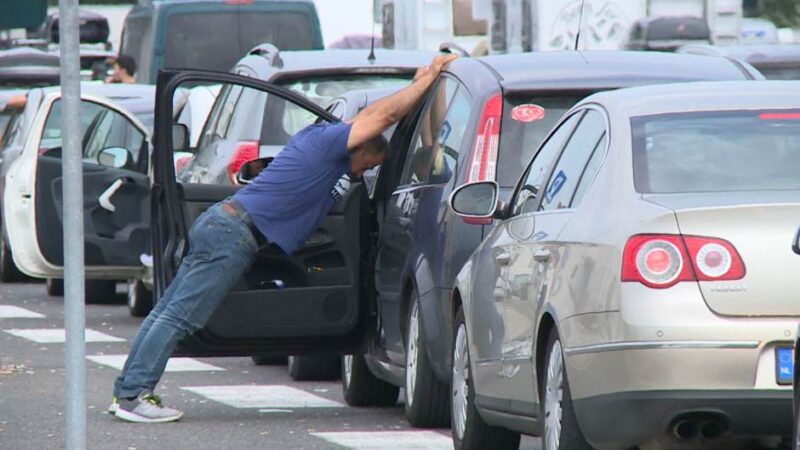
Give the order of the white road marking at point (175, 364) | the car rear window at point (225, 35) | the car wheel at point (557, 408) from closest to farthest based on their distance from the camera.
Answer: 1. the car wheel at point (557, 408)
2. the white road marking at point (175, 364)
3. the car rear window at point (225, 35)

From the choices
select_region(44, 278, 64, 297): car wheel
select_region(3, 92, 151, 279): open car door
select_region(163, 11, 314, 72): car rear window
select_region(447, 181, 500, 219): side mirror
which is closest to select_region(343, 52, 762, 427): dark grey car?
select_region(447, 181, 500, 219): side mirror

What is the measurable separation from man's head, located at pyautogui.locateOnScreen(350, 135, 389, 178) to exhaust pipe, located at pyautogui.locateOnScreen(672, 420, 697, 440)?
150 inches

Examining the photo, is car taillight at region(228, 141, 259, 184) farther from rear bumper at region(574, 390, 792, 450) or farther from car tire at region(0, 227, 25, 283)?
car tire at region(0, 227, 25, 283)

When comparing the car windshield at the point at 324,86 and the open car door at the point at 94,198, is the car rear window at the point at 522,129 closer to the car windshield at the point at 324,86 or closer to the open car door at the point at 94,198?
the car windshield at the point at 324,86

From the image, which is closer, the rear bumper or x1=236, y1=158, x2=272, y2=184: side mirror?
the rear bumper

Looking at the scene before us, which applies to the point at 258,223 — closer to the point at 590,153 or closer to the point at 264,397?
the point at 264,397

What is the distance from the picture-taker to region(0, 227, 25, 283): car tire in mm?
21541

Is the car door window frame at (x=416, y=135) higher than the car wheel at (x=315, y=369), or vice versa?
the car door window frame at (x=416, y=135)

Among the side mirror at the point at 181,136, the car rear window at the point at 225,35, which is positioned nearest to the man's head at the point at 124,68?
the car rear window at the point at 225,35

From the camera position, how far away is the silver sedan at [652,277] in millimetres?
6727

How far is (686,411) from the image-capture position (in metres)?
6.73

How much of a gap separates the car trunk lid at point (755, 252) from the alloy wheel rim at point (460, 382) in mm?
2217

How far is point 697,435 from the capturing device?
690 centimetres

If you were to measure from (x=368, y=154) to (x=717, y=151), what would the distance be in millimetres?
3243
